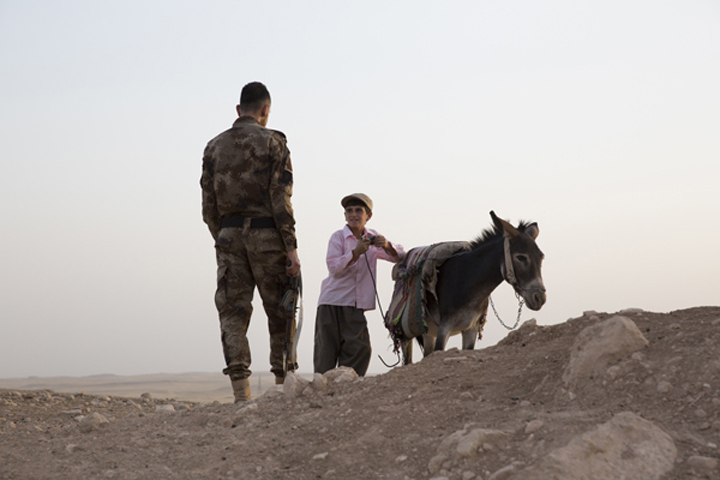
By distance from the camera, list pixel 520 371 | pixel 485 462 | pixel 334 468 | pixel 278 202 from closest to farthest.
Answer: pixel 485 462 < pixel 334 468 < pixel 520 371 < pixel 278 202

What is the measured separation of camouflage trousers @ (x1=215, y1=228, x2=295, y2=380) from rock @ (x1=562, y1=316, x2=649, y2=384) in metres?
2.81

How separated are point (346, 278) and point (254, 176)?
1.50 meters

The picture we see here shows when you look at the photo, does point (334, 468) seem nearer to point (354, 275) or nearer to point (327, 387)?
point (327, 387)

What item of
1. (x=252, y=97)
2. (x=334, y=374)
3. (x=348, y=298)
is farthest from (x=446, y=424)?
(x=252, y=97)

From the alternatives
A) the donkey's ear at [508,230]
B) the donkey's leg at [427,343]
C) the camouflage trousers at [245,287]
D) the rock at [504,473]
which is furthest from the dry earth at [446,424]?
the donkey's leg at [427,343]

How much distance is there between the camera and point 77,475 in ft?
12.2

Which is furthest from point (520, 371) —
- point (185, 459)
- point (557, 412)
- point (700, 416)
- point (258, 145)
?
point (258, 145)

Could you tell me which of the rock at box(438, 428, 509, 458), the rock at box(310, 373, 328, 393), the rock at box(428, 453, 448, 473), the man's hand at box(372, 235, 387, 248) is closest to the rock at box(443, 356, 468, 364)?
the rock at box(310, 373, 328, 393)

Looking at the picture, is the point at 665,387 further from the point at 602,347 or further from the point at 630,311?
the point at 630,311

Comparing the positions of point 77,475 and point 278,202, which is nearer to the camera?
point 77,475

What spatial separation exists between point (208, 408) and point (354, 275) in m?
2.20

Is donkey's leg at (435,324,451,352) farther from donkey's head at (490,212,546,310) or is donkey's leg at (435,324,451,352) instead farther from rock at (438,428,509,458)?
rock at (438,428,509,458)

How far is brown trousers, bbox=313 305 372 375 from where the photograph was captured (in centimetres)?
660

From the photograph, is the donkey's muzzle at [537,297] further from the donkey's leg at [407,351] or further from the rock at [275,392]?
the rock at [275,392]
